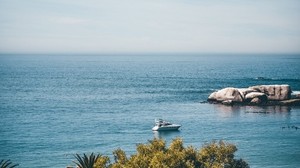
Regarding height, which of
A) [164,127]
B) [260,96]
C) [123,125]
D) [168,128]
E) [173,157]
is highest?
[173,157]

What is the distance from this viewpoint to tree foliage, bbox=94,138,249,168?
39531 millimetres

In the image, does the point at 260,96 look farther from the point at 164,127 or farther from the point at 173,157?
the point at 173,157

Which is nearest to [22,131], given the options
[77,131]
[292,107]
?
[77,131]

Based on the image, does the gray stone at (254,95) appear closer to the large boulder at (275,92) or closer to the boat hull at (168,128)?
the large boulder at (275,92)

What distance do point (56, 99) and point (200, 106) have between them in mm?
53350

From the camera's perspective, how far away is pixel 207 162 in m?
45.8

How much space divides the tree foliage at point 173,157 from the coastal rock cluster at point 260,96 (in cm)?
8746

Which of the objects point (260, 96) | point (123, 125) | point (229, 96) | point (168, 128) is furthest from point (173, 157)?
point (260, 96)

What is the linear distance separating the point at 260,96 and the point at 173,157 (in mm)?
98483

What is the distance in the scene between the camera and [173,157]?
41.8 meters

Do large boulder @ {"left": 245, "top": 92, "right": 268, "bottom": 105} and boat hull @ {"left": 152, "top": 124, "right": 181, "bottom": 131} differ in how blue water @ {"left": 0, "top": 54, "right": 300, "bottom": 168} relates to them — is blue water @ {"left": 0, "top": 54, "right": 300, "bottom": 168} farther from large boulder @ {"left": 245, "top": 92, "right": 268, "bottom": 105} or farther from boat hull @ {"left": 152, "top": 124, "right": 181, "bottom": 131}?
large boulder @ {"left": 245, "top": 92, "right": 268, "bottom": 105}

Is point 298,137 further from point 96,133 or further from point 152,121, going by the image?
point 96,133

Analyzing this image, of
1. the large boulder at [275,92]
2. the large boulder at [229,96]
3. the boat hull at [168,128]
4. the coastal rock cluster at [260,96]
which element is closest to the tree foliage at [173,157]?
the boat hull at [168,128]

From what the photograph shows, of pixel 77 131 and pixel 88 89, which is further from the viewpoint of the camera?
pixel 88 89
